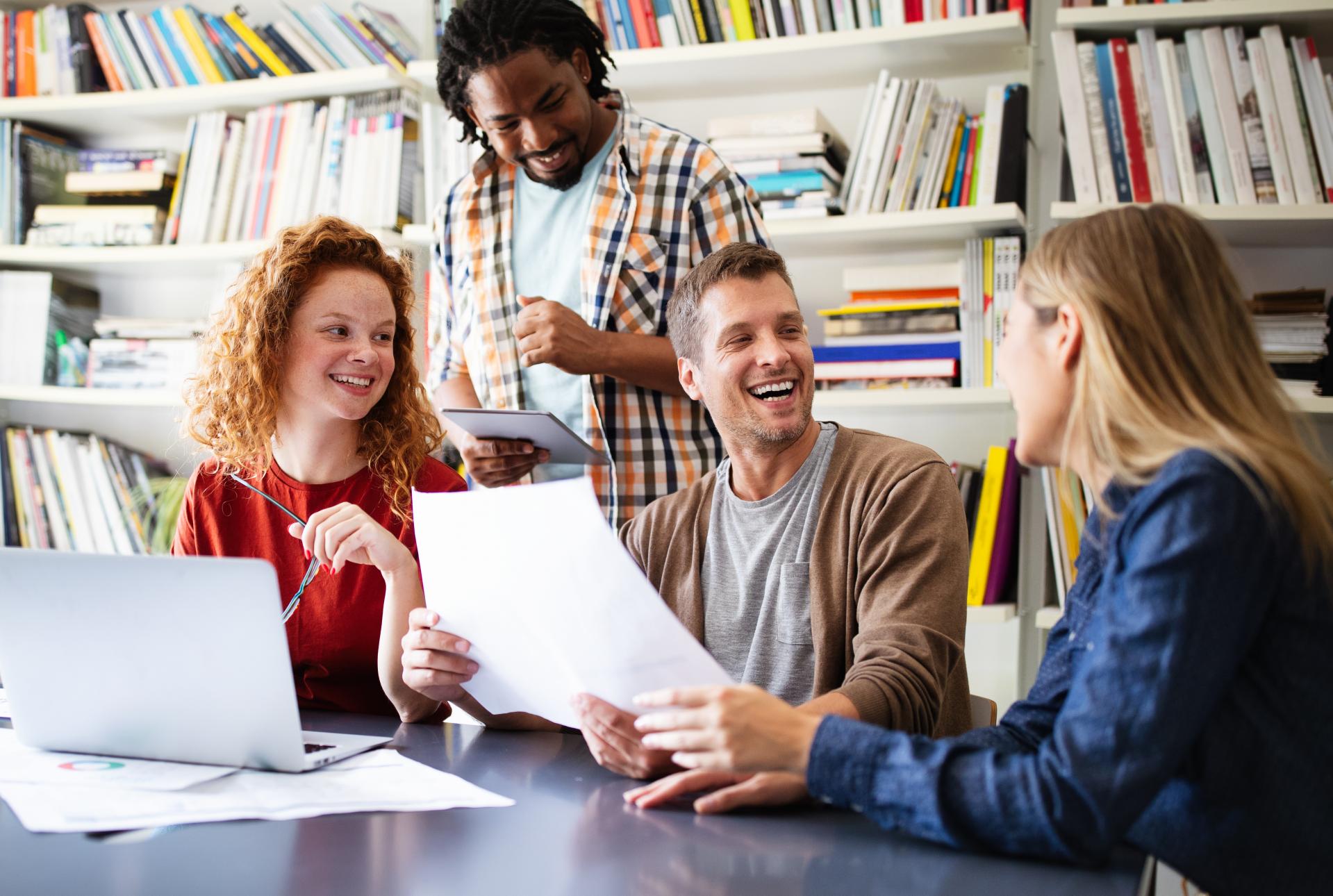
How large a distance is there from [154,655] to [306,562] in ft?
1.95

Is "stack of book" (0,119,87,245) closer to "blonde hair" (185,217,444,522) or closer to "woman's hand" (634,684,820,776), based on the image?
"blonde hair" (185,217,444,522)

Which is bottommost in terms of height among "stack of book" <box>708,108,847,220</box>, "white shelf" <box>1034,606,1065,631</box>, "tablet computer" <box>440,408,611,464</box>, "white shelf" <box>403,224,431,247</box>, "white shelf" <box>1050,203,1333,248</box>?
"white shelf" <box>1034,606,1065,631</box>

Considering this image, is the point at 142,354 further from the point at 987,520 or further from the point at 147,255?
the point at 987,520

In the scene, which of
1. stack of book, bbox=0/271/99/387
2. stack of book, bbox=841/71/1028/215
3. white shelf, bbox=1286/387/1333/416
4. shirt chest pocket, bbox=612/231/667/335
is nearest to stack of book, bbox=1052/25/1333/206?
stack of book, bbox=841/71/1028/215

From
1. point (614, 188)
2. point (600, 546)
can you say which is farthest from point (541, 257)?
point (600, 546)

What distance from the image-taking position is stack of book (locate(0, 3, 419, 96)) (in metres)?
2.93

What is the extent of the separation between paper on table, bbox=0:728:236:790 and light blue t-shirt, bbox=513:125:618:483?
40.7 inches

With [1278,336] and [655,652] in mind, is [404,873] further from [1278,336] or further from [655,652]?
[1278,336]

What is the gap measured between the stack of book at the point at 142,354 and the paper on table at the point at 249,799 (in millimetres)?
2144

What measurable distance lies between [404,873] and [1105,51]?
214 centimetres

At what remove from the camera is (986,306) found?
95.0 inches

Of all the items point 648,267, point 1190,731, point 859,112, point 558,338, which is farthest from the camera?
point 859,112

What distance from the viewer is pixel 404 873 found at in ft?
2.67

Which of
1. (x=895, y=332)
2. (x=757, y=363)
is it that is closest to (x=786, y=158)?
(x=895, y=332)
